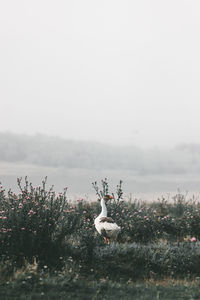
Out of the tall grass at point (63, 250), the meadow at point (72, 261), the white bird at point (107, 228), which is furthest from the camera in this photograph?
the white bird at point (107, 228)

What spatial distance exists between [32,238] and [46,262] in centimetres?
53

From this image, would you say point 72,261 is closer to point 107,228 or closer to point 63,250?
point 63,250

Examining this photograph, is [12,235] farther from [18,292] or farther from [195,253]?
[195,253]

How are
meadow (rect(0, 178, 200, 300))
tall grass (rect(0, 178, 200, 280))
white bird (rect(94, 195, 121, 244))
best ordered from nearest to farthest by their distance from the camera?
meadow (rect(0, 178, 200, 300)) < tall grass (rect(0, 178, 200, 280)) < white bird (rect(94, 195, 121, 244))

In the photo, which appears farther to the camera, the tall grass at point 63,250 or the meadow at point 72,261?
the tall grass at point 63,250

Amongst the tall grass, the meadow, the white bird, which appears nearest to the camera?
the meadow

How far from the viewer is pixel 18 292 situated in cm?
662

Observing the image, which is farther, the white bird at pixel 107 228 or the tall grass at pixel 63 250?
the white bird at pixel 107 228

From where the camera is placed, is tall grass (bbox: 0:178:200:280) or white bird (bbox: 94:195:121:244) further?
white bird (bbox: 94:195:121:244)

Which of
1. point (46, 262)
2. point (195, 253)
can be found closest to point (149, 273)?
point (195, 253)

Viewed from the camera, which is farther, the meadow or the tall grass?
the tall grass

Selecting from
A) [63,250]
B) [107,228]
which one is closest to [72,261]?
[63,250]

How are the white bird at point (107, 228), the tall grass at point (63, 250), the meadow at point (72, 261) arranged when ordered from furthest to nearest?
1. the white bird at point (107, 228)
2. the tall grass at point (63, 250)
3. the meadow at point (72, 261)

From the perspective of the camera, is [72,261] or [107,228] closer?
[72,261]
